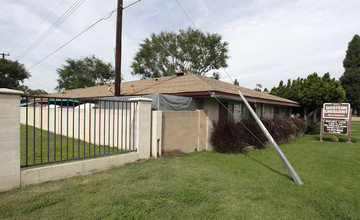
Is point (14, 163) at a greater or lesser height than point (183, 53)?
lesser

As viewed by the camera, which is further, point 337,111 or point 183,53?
point 183,53

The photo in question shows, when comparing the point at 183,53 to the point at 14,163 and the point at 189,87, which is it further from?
the point at 14,163

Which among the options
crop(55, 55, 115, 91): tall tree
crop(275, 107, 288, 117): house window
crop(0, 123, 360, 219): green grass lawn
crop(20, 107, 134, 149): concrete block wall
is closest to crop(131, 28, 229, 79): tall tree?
crop(55, 55, 115, 91): tall tree

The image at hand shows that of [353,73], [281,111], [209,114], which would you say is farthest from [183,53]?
[353,73]

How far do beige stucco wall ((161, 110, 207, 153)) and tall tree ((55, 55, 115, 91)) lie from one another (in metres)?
33.4

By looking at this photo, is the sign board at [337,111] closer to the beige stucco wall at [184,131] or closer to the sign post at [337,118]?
the sign post at [337,118]

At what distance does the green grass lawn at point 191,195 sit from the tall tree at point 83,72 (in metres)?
35.3

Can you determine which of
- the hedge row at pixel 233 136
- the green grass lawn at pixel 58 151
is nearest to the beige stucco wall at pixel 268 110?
the hedge row at pixel 233 136

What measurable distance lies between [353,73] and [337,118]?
33.0 m

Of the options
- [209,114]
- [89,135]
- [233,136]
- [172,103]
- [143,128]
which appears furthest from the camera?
[209,114]

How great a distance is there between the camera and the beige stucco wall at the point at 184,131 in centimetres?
648

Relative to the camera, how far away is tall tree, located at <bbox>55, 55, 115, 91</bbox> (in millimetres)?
35406

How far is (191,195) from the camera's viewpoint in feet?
11.3

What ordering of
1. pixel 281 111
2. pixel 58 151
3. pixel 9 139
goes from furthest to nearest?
1. pixel 281 111
2. pixel 58 151
3. pixel 9 139
